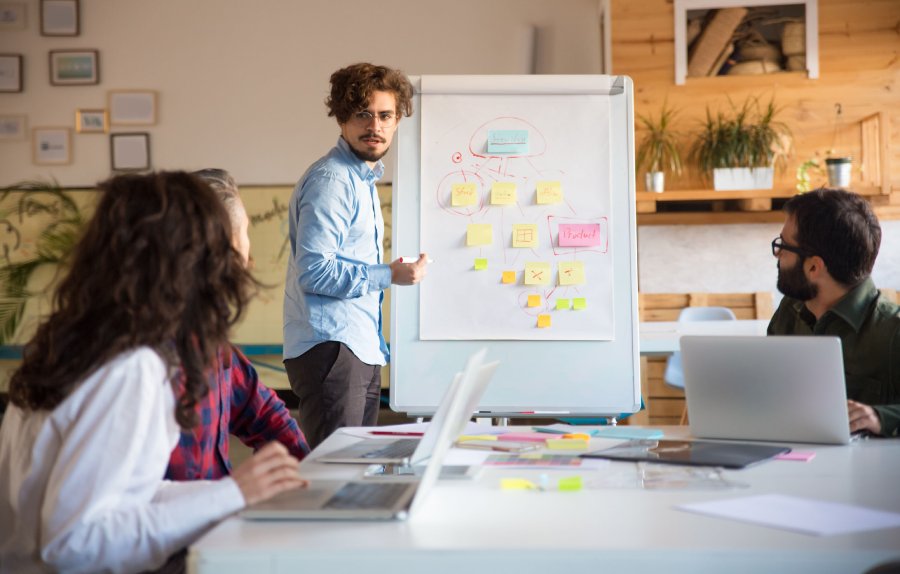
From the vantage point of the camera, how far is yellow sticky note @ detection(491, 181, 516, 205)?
2924 millimetres

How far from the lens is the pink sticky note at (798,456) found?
1702mm

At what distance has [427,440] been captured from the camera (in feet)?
5.20

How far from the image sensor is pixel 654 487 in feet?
4.80

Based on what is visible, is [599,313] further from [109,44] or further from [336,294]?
[109,44]

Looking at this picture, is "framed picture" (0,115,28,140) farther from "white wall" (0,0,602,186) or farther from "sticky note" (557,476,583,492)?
"sticky note" (557,476,583,492)

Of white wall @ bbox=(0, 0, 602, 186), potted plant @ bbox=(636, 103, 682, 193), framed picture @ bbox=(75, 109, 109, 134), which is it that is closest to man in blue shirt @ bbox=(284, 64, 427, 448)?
potted plant @ bbox=(636, 103, 682, 193)

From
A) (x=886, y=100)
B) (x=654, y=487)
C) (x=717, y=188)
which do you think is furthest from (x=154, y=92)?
(x=654, y=487)

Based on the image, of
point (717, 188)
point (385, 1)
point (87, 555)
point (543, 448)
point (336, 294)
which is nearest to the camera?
point (87, 555)

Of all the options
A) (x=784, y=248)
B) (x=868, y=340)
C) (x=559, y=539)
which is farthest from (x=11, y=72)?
(x=559, y=539)

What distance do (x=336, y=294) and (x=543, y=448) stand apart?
3.12 feet

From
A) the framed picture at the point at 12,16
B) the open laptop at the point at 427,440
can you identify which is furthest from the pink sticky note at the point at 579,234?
the framed picture at the point at 12,16

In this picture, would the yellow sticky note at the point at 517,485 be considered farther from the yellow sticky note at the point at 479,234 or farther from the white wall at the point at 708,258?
the white wall at the point at 708,258

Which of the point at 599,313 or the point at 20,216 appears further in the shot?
the point at 20,216

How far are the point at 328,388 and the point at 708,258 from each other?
3.68m
